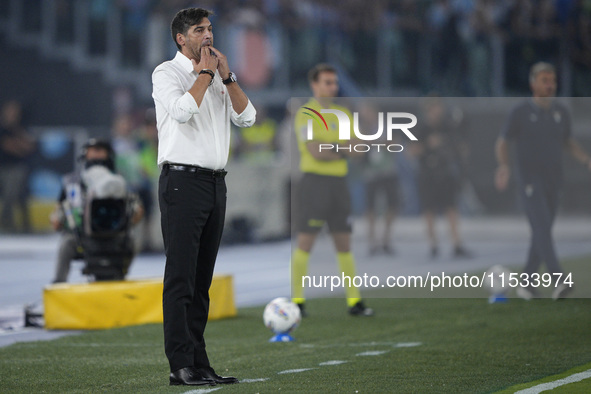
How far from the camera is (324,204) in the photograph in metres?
9.88

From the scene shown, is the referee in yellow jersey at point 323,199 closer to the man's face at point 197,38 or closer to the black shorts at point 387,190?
the black shorts at point 387,190

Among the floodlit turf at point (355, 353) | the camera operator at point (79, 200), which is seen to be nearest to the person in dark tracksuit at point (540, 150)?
the floodlit turf at point (355, 353)

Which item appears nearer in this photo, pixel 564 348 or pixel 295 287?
pixel 564 348

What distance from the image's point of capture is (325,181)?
32.4 feet

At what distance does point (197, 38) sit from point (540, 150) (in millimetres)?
6229

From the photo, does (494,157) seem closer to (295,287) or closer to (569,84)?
(295,287)

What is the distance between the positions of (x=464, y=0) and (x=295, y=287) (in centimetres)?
1894

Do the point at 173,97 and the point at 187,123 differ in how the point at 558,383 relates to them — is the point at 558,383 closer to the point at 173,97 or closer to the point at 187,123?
the point at 187,123

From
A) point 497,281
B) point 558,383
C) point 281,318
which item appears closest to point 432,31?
point 497,281

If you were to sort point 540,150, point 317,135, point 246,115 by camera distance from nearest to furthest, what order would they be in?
1. point 246,115
2. point 317,135
3. point 540,150

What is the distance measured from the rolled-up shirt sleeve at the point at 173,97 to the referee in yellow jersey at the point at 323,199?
419 centimetres

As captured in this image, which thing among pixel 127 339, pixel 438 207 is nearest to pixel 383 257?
pixel 438 207

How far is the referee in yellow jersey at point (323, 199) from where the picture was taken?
9789mm

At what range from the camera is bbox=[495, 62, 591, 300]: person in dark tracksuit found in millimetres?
10984
